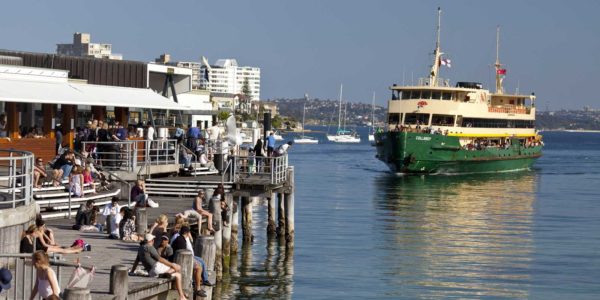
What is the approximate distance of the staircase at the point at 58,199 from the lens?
85.0 feet

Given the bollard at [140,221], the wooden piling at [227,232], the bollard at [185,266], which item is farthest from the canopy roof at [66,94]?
the bollard at [185,266]

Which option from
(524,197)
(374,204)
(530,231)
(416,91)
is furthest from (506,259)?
(416,91)

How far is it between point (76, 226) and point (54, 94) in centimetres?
1082

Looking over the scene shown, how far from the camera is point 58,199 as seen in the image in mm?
26641

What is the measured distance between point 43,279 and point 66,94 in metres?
20.8

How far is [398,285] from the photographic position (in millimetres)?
32875

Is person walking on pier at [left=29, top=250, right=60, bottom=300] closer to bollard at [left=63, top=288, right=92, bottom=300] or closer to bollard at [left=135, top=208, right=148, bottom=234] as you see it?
bollard at [left=63, top=288, right=92, bottom=300]

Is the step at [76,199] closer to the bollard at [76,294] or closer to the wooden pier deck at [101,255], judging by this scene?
the wooden pier deck at [101,255]

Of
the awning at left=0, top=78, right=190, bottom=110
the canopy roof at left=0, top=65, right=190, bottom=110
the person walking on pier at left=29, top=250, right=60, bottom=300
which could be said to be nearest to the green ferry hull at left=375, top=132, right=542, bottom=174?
the awning at left=0, top=78, right=190, bottom=110

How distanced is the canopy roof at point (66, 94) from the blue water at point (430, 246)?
20.1 feet

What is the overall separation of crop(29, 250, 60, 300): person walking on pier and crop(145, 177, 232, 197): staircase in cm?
1811

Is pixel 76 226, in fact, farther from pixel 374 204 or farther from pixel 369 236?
pixel 374 204

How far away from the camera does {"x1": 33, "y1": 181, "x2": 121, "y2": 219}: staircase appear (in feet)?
85.0

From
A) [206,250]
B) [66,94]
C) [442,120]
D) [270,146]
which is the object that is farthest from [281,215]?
[442,120]
